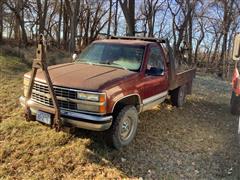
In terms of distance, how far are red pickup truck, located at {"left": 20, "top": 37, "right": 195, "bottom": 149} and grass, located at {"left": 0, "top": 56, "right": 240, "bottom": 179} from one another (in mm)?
416

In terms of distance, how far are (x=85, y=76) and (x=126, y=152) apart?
57.4 inches

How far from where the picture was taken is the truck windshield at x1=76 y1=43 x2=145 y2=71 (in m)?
4.77

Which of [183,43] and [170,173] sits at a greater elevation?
[183,43]

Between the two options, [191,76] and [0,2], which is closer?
[191,76]

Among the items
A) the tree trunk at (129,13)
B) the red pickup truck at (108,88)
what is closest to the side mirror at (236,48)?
the red pickup truck at (108,88)

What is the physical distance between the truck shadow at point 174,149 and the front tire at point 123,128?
6.4 inches

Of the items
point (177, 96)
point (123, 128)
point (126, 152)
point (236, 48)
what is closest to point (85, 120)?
point (123, 128)

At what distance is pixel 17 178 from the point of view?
340cm

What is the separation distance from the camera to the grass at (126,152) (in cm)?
366

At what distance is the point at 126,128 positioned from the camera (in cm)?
436

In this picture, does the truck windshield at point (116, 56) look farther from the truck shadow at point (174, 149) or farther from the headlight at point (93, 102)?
the truck shadow at point (174, 149)

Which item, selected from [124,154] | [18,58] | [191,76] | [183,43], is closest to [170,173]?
[124,154]

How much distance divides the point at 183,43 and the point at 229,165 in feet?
62.3

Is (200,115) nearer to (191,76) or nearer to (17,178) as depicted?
(191,76)
